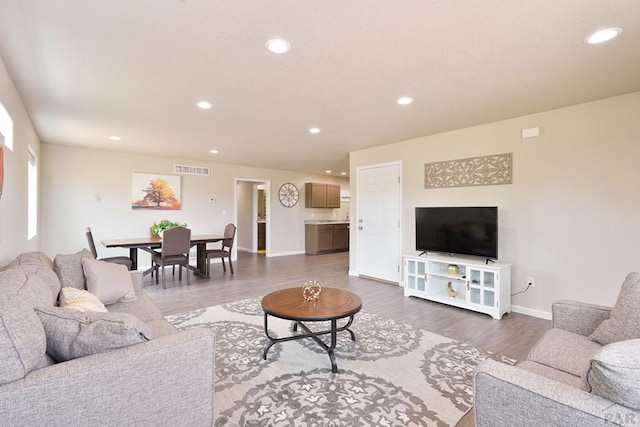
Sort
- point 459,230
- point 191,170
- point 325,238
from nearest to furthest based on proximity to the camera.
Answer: point 459,230
point 191,170
point 325,238

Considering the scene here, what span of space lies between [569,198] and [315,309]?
3.07 m

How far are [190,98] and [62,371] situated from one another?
267cm

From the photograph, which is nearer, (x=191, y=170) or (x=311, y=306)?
(x=311, y=306)

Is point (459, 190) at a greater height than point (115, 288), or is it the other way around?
point (459, 190)

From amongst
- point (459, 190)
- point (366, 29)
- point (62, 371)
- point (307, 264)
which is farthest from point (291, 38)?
point (307, 264)

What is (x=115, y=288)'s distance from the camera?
2.44 meters

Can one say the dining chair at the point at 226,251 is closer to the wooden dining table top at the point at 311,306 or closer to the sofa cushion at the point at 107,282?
the sofa cushion at the point at 107,282

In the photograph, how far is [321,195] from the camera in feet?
29.0

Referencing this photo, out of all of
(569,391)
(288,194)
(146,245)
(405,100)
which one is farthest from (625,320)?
(288,194)

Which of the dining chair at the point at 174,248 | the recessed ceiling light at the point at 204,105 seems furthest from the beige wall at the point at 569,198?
the dining chair at the point at 174,248

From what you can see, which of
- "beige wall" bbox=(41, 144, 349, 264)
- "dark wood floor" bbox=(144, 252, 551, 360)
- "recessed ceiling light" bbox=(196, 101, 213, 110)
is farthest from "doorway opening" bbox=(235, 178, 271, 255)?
"recessed ceiling light" bbox=(196, 101, 213, 110)

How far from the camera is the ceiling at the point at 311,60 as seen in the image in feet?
5.74

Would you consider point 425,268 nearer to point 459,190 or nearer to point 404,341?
point 459,190

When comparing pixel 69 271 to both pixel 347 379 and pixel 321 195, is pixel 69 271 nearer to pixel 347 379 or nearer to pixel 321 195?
pixel 347 379
